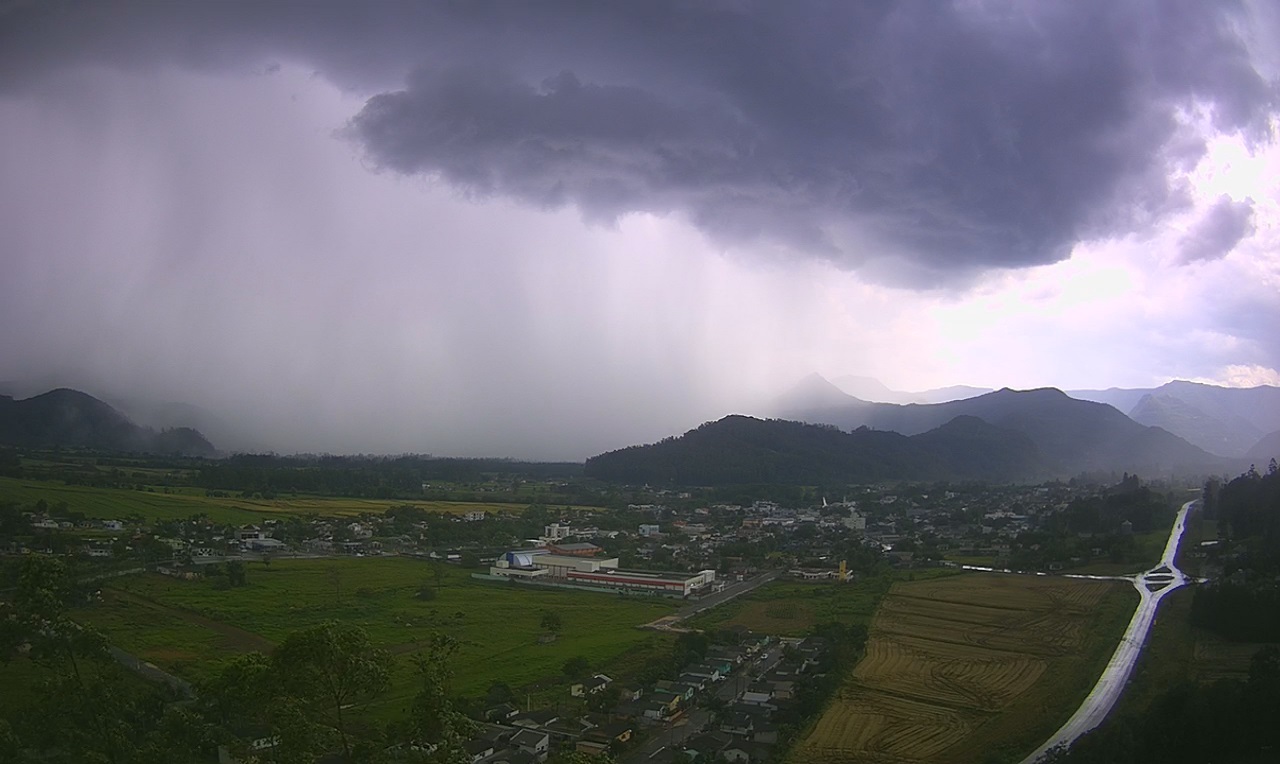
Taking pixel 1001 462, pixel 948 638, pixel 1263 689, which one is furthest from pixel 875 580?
pixel 1001 462

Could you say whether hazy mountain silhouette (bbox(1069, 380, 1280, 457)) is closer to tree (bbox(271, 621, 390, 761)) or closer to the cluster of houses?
the cluster of houses

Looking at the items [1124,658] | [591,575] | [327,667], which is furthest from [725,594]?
[327,667]

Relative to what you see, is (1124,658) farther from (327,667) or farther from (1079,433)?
(1079,433)

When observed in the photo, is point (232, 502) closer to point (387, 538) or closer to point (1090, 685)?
point (387, 538)

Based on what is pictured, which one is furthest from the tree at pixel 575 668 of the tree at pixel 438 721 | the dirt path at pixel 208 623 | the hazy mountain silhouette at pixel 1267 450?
the hazy mountain silhouette at pixel 1267 450

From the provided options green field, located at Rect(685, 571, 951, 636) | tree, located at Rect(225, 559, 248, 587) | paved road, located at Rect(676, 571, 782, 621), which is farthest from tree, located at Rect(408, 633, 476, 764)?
tree, located at Rect(225, 559, 248, 587)
